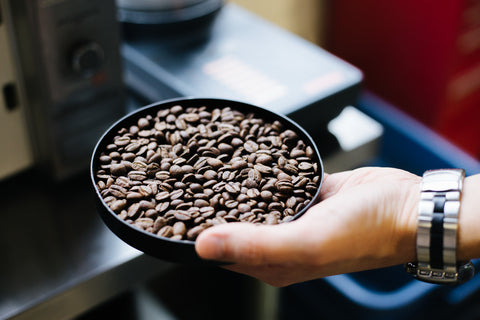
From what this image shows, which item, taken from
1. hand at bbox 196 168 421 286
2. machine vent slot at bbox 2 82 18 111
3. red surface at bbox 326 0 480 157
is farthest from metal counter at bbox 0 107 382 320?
red surface at bbox 326 0 480 157

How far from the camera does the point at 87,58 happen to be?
3.32 feet

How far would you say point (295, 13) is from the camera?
2082 millimetres

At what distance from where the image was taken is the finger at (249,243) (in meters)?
0.66

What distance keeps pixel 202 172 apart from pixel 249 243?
15cm

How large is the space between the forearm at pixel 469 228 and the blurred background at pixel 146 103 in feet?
1.16

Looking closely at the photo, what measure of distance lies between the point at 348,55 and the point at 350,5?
183 millimetres

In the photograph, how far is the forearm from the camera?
2.68 ft

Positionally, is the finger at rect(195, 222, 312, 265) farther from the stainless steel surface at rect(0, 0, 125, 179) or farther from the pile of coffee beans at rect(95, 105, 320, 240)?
the stainless steel surface at rect(0, 0, 125, 179)

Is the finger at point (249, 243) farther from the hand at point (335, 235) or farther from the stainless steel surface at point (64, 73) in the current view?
the stainless steel surface at point (64, 73)

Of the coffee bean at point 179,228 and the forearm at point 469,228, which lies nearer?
the coffee bean at point 179,228

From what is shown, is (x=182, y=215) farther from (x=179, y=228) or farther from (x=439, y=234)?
(x=439, y=234)

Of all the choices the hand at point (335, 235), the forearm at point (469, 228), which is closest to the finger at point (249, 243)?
the hand at point (335, 235)

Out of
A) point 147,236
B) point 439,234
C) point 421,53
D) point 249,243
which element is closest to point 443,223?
point 439,234

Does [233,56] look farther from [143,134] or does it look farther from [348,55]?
[348,55]
